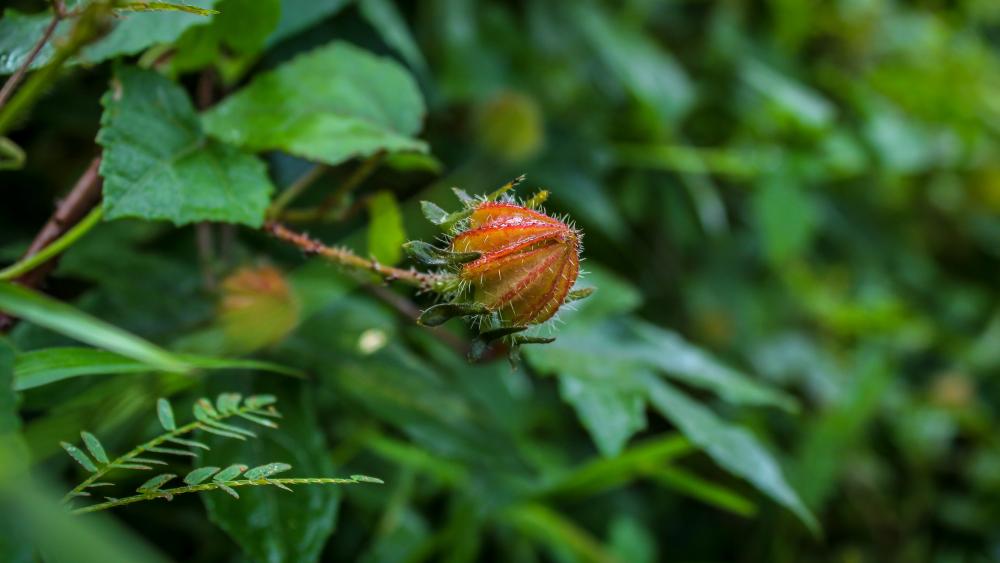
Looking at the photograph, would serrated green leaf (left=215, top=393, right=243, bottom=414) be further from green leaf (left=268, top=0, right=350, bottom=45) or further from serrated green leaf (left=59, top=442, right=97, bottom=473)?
green leaf (left=268, top=0, right=350, bottom=45)

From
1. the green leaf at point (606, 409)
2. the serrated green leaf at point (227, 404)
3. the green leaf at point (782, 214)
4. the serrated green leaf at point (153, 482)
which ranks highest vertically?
the serrated green leaf at point (153, 482)

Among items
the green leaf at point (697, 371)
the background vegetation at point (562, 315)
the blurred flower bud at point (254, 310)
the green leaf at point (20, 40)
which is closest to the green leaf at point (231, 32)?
the background vegetation at point (562, 315)

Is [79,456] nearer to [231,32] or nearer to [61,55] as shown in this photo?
[61,55]

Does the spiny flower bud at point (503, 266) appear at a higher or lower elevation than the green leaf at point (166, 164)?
lower

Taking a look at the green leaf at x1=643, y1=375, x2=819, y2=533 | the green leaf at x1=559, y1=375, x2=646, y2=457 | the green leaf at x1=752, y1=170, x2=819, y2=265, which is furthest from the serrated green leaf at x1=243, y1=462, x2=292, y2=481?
the green leaf at x1=752, y1=170, x2=819, y2=265

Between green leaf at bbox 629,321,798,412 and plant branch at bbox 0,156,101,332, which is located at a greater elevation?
plant branch at bbox 0,156,101,332

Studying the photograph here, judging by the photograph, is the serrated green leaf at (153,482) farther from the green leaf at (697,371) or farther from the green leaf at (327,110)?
the green leaf at (697,371)

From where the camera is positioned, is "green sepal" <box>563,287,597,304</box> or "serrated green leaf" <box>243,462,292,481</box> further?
"green sepal" <box>563,287,597,304</box>
